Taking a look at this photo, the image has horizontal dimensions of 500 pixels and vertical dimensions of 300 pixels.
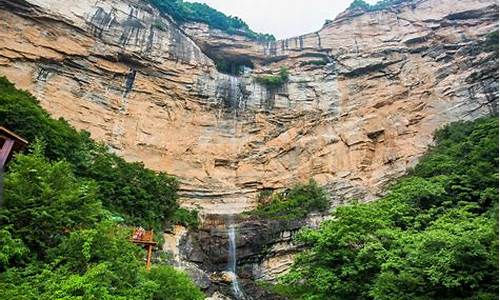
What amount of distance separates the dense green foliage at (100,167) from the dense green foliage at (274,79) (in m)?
9.67

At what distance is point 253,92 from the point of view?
25.7 m

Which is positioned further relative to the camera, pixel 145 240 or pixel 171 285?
pixel 145 240

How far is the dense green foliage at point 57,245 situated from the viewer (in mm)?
6176

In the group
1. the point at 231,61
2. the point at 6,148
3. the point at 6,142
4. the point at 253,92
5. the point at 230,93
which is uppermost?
the point at 231,61

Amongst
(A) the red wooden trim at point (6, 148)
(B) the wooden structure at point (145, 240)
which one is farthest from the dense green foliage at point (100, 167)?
(A) the red wooden trim at point (6, 148)

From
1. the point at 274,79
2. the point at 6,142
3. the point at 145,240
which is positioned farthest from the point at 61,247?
the point at 274,79

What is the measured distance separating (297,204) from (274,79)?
8817 millimetres

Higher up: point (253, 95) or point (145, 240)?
point (253, 95)

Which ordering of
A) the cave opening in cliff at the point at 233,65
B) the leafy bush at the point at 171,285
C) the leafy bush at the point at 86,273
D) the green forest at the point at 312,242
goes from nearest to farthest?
the leafy bush at the point at 86,273, the green forest at the point at 312,242, the leafy bush at the point at 171,285, the cave opening in cliff at the point at 233,65

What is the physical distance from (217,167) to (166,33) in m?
7.94

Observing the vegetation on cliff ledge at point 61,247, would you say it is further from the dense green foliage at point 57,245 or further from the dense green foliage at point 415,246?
the dense green foliage at point 415,246

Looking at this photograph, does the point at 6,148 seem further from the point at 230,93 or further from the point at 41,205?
the point at 230,93

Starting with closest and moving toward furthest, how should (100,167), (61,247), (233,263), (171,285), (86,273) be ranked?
(86,273) → (61,247) → (171,285) → (100,167) → (233,263)

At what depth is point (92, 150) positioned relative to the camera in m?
17.2
